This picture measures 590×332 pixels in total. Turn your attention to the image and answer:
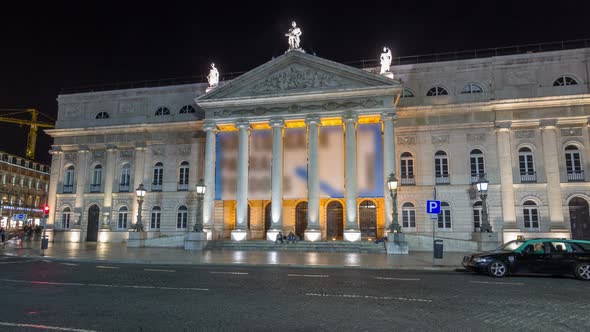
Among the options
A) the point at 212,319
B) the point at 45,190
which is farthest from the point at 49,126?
the point at 212,319

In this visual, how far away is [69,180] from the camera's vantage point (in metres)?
38.3

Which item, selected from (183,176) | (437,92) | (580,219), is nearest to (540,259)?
(580,219)

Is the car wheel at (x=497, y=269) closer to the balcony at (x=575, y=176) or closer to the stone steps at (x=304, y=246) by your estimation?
the stone steps at (x=304, y=246)

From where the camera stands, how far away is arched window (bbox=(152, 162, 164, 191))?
118 feet

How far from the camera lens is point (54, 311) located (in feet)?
24.3

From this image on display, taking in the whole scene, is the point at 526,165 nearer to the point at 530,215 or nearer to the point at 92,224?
the point at 530,215

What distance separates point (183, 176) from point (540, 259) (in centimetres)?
2882

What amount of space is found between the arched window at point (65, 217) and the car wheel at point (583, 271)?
1529 inches

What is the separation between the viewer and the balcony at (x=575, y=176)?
2858 cm

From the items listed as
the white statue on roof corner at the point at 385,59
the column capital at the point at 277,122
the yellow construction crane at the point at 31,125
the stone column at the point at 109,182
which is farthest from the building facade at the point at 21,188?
the white statue on roof corner at the point at 385,59

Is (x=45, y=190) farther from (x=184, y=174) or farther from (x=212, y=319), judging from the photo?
(x=212, y=319)

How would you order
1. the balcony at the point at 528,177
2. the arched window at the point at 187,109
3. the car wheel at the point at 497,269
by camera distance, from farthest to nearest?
the arched window at the point at 187,109 → the balcony at the point at 528,177 → the car wheel at the point at 497,269

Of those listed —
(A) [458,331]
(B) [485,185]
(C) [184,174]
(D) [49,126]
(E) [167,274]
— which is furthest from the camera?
(D) [49,126]

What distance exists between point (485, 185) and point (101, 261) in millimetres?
20540
